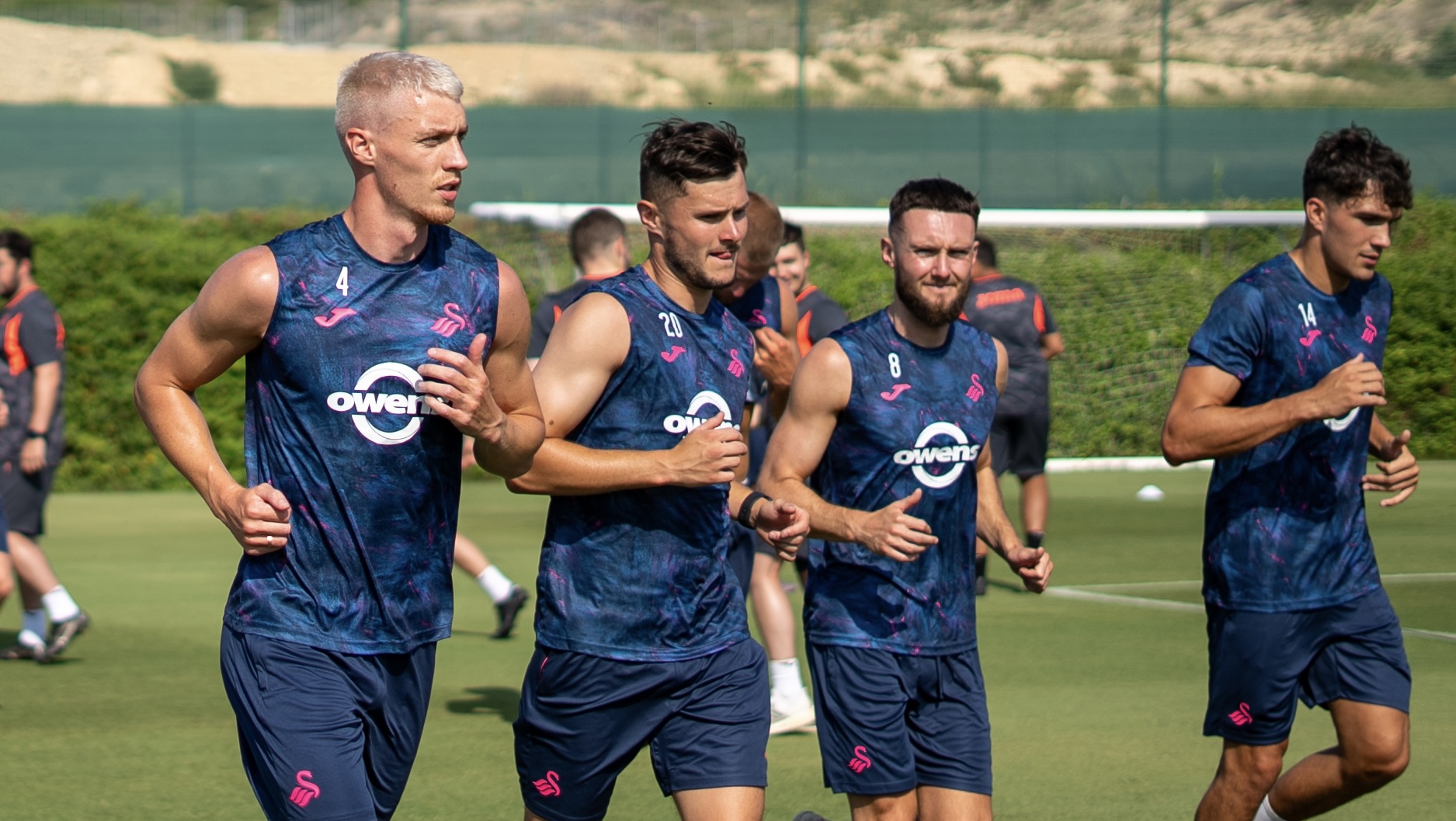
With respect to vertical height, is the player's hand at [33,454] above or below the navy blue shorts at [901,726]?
below

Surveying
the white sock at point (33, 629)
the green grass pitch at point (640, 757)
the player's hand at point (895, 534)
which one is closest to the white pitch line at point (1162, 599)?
the green grass pitch at point (640, 757)

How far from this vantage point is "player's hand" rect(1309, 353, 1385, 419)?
4.82 meters

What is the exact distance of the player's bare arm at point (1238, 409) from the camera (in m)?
4.84

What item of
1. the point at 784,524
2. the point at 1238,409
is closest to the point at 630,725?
the point at 784,524

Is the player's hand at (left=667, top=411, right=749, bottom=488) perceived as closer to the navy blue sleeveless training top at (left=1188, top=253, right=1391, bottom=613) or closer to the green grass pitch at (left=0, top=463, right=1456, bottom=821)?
the navy blue sleeveless training top at (left=1188, top=253, right=1391, bottom=613)

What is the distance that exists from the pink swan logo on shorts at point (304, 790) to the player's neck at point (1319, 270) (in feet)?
10.7

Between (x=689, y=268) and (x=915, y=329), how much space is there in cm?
87

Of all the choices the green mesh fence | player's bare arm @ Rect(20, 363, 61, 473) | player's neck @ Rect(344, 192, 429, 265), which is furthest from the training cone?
player's neck @ Rect(344, 192, 429, 265)

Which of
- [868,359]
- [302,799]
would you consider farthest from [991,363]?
[302,799]

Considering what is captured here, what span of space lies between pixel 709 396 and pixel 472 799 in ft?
8.67

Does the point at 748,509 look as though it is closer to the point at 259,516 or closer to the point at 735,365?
Answer: the point at 735,365

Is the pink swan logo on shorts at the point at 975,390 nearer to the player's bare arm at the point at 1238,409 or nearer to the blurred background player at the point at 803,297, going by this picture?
the player's bare arm at the point at 1238,409

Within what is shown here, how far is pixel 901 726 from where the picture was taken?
192 inches

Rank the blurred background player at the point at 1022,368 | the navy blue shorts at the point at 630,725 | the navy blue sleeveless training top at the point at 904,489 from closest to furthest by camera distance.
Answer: the navy blue shorts at the point at 630,725, the navy blue sleeveless training top at the point at 904,489, the blurred background player at the point at 1022,368
